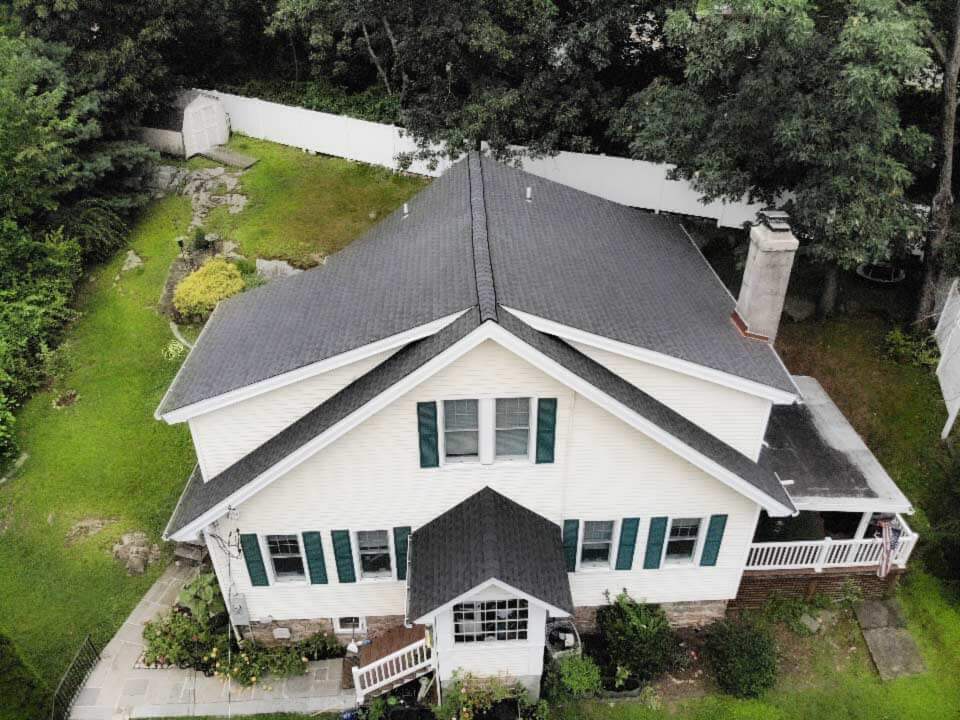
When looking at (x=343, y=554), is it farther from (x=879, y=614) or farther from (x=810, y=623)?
(x=879, y=614)

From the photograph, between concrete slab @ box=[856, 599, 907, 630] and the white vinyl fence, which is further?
the white vinyl fence

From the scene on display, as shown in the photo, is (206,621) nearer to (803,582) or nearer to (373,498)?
(373,498)

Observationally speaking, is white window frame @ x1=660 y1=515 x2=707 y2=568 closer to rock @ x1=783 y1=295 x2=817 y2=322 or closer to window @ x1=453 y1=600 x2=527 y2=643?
window @ x1=453 y1=600 x2=527 y2=643

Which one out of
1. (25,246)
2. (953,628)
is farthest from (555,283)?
(25,246)

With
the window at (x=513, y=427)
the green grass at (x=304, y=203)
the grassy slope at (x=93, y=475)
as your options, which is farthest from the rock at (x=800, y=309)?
the grassy slope at (x=93, y=475)

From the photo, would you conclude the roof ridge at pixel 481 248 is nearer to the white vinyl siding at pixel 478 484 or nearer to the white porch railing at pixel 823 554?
the white vinyl siding at pixel 478 484

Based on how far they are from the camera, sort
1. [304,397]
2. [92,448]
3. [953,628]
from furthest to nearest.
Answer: [92,448] < [953,628] < [304,397]

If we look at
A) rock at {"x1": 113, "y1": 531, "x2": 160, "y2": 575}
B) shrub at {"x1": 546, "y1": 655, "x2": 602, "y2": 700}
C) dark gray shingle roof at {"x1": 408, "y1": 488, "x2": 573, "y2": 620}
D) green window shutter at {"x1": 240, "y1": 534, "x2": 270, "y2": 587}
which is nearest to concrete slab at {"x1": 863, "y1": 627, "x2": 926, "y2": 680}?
shrub at {"x1": 546, "y1": 655, "x2": 602, "y2": 700}
